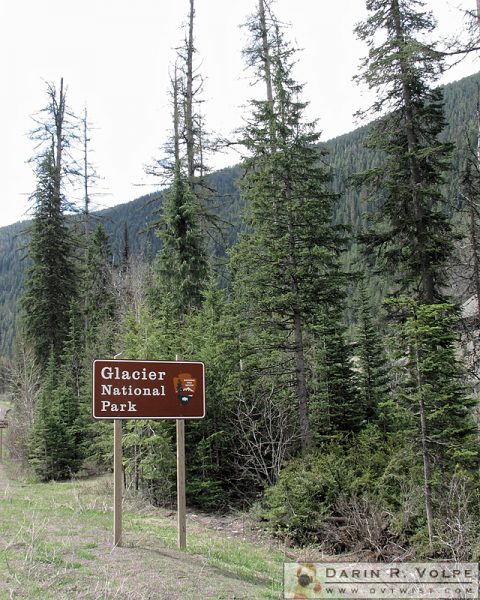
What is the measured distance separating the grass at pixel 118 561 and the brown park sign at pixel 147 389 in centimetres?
186

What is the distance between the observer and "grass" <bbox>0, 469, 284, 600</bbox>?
5793mm

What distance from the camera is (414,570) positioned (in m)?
8.50

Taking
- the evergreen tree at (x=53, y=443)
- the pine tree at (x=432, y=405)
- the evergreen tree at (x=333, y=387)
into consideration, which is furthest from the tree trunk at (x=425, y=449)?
the evergreen tree at (x=53, y=443)

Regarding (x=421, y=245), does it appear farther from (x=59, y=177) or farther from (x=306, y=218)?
(x=59, y=177)

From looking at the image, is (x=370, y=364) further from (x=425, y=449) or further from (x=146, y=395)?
(x=146, y=395)

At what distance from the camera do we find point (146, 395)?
866cm

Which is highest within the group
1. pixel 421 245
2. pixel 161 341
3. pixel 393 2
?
pixel 393 2

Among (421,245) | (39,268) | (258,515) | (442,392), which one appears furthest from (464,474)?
(39,268)

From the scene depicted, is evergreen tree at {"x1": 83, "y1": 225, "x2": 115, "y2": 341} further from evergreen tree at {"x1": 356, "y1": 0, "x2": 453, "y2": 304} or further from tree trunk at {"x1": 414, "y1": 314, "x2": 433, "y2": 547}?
tree trunk at {"x1": 414, "y1": 314, "x2": 433, "y2": 547}

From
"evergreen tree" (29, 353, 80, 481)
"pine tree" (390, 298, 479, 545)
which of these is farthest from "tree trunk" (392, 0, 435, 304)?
"evergreen tree" (29, 353, 80, 481)

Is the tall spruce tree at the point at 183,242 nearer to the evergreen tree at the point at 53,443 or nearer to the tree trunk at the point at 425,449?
the evergreen tree at the point at 53,443

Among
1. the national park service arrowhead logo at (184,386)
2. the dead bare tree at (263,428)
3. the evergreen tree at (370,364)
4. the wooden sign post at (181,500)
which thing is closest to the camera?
the wooden sign post at (181,500)

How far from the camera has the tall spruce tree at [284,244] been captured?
14211 mm

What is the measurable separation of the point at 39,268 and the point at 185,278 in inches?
470
